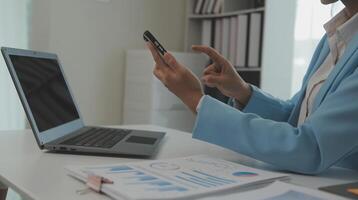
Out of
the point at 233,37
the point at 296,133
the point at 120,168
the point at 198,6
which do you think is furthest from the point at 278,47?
the point at 120,168

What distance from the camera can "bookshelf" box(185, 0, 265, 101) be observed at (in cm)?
258

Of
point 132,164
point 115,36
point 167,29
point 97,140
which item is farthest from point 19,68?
point 167,29

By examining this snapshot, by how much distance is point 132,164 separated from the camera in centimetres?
78

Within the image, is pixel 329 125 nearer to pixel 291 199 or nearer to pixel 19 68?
pixel 291 199

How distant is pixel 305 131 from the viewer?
0.79 metres

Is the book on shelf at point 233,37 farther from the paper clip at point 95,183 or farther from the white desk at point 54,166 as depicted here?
the paper clip at point 95,183

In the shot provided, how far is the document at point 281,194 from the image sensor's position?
618 mm

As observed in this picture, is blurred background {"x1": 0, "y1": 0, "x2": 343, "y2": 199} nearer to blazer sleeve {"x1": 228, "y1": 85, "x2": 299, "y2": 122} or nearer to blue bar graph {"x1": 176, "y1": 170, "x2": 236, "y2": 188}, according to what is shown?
blazer sleeve {"x1": 228, "y1": 85, "x2": 299, "y2": 122}

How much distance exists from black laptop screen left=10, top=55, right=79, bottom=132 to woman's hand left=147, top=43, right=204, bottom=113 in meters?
0.29

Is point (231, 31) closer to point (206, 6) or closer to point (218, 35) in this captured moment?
point (218, 35)

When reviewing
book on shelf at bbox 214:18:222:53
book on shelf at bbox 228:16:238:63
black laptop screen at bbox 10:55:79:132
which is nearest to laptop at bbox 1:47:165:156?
black laptop screen at bbox 10:55:79:132

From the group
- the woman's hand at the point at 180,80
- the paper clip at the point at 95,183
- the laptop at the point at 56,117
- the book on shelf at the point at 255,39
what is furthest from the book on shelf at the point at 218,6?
the paper clip at the point at 95,183

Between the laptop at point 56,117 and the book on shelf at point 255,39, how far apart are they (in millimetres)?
1530

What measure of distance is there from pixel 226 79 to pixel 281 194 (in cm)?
54
